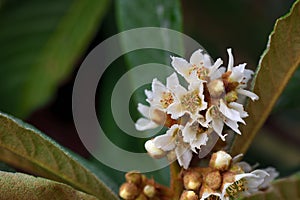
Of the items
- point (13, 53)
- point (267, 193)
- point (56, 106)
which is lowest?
point (56, 106)

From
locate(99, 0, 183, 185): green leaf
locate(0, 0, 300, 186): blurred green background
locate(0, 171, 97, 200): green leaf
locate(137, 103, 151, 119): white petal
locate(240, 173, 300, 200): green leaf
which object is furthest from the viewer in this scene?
locate(0, 0, 300, 186): blurred green background

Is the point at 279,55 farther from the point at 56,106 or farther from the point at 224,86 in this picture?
the point at 56,106

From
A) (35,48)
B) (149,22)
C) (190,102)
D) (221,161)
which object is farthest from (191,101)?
(35,48)

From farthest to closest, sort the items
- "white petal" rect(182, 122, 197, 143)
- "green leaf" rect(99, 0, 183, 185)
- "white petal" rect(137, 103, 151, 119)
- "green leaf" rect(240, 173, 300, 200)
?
"green leaf" rect(99, 0, 183, 185) < "white petal" rect(137, 103, 151, 119) < "white petal" rect(182, 122, 197, 143) < "green leaf" rect(240, 173, 300, 200)

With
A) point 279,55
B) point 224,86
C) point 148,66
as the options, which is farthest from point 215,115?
point 148,66

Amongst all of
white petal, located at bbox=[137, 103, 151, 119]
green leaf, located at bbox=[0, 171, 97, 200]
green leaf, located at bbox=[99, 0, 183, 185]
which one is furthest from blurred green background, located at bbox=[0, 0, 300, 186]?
green leaf, located at bbox=[0, 171, 97, 200]

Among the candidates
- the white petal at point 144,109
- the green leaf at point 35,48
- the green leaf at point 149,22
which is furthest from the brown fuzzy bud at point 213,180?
the green leaf at point 35,48

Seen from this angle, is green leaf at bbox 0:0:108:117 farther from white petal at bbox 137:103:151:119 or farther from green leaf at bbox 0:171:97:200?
green leaf at bbox 0:171:97:200
